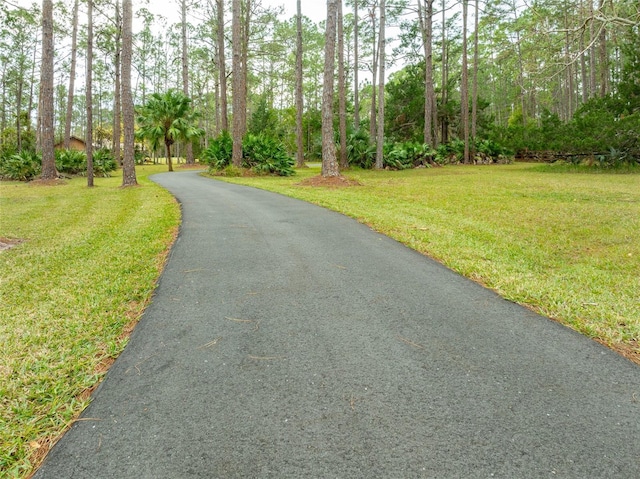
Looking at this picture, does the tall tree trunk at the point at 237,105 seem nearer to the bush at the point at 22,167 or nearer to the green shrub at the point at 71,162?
the green shrub at the point at 71,162

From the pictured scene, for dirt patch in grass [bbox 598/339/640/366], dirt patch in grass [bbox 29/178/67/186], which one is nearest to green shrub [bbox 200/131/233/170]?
dirt patch in grass [bbox 29/178/67/186]

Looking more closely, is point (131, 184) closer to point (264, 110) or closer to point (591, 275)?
point (591, 275)

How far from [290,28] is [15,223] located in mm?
31557

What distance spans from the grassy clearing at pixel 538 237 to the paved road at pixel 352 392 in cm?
48

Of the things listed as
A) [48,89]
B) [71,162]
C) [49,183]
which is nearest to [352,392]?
[49,183]

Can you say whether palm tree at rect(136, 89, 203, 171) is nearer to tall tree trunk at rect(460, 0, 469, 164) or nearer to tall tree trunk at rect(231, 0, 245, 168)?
tall tree trunk at rect(231, 0, 245, 168)

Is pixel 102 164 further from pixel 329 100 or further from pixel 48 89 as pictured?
pixel 329 100

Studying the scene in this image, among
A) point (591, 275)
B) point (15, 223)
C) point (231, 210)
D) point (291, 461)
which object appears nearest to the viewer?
point (291, 461)

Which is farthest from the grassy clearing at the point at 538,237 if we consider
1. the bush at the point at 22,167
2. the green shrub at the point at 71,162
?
the green shrub at the point at 71,162

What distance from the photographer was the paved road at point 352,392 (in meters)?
1.72

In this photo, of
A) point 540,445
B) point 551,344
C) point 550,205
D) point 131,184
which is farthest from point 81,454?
point 131,184

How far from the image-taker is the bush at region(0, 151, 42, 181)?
65.4ft

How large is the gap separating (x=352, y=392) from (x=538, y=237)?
17.6 feet

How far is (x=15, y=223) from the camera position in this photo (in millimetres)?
8164
